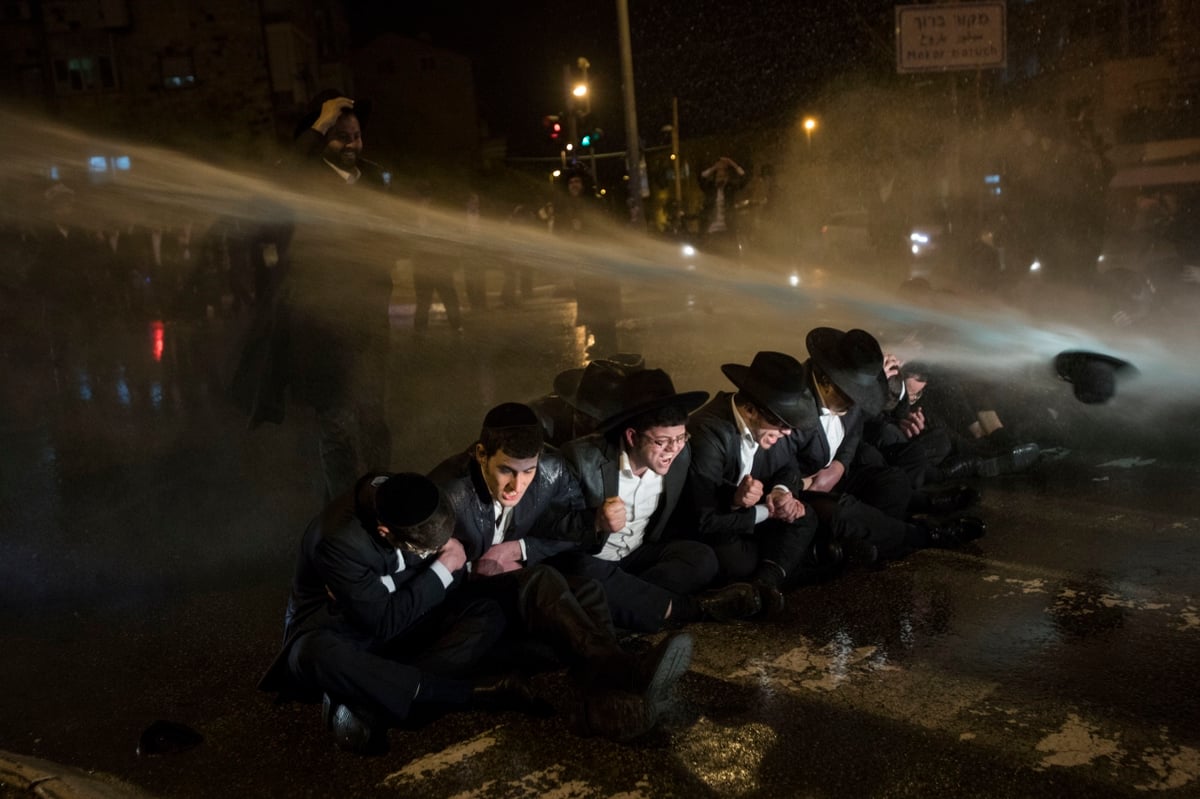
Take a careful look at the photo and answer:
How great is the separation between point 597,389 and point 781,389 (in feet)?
2.91

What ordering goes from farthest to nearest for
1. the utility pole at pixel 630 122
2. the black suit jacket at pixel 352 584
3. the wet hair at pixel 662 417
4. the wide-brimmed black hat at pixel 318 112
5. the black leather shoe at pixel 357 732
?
the utility pole at pixel 630 122 → the wide-brimmed black hat at pixel 318 112 → the wet hair at pixel 662 417 → the black suit jacket at pixel 352 584 → the black leather shoe at pixel 357 732

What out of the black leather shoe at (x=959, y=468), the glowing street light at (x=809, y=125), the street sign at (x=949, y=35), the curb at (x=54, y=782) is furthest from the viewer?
the glowing street light at (x=809, y=125)

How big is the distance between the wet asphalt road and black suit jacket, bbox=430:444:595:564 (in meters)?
0.58

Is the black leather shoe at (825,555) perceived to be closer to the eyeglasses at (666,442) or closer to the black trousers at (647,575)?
the black trousers at (647,575)

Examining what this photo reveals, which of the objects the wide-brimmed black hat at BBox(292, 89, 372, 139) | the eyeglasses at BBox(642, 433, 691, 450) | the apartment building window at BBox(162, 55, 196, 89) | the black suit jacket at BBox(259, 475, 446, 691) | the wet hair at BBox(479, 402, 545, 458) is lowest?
the black suit jacket at BBox(259, 475, 446, 691)

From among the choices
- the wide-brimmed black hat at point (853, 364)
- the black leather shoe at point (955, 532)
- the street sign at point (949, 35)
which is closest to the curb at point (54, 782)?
the wide-brimmed black hat at point (853, 364)

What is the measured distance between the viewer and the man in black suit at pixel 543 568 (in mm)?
3596

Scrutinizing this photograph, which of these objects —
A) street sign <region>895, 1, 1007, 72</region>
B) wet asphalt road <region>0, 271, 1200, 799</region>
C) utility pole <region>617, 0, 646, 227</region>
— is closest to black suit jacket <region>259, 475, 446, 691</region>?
wet asphalt road <region>0, 271, 1200, 799</region>

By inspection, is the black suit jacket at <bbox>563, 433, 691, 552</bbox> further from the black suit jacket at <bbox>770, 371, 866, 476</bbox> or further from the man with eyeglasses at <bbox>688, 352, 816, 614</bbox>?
the black suit jacket at <bbox>770, 371, 866, 476</bbox>

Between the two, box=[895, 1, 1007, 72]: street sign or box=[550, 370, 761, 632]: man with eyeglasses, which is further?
box=[895, 1, 1007, 72]: street sign

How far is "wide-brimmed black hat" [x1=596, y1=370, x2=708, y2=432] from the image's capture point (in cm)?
454

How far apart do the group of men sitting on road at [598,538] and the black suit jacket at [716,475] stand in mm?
10

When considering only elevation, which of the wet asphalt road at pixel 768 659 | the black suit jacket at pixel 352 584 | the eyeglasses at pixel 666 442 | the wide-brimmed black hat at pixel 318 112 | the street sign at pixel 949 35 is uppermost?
the street sign at pixel 949 35

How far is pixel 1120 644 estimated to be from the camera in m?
4.27
